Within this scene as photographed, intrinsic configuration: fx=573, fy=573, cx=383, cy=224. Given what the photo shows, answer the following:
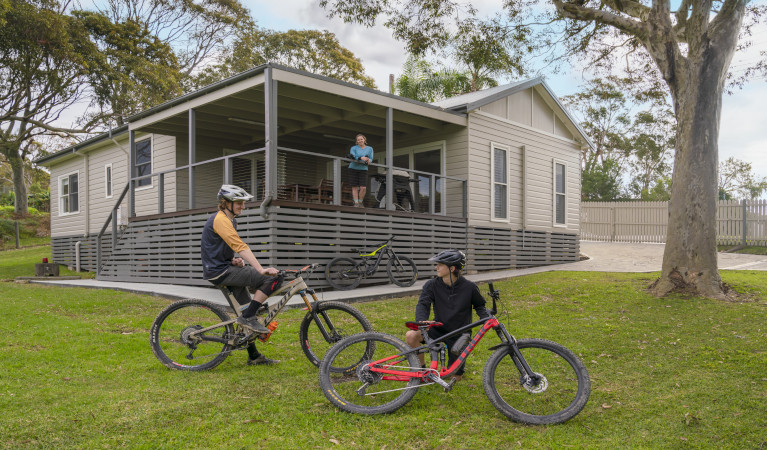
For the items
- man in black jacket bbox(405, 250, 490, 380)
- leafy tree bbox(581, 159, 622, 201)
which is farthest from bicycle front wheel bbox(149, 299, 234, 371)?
leafy tree bbox(581, 159, 622, 201)

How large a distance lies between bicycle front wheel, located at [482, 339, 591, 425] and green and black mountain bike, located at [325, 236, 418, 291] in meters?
6.46

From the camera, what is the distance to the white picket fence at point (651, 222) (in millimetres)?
20891

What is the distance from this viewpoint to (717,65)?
9.56m

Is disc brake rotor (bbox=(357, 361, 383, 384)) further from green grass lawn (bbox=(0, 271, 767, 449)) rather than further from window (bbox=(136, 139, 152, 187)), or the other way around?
window (bbox=(136, 139, 152, 187))

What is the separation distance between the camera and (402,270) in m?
11.4

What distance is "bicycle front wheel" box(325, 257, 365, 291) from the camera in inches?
419

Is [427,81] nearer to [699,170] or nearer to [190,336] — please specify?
[699,170]

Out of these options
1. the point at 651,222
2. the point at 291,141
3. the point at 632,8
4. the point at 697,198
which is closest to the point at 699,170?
the point at 697,198

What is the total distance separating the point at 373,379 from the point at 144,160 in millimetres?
14768

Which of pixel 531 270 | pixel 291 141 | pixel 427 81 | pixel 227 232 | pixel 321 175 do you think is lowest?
pixel 531 270

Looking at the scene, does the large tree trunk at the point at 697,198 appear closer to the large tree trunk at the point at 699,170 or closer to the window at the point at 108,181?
the large tree trunk at the point at 699,170

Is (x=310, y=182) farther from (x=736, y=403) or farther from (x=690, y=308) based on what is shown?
(x=736, y=403)

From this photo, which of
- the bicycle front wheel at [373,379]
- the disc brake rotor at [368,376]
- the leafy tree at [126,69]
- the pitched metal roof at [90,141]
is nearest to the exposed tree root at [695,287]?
the bicycle front wheel at [373,379]

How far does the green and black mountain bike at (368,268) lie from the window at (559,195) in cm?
768
